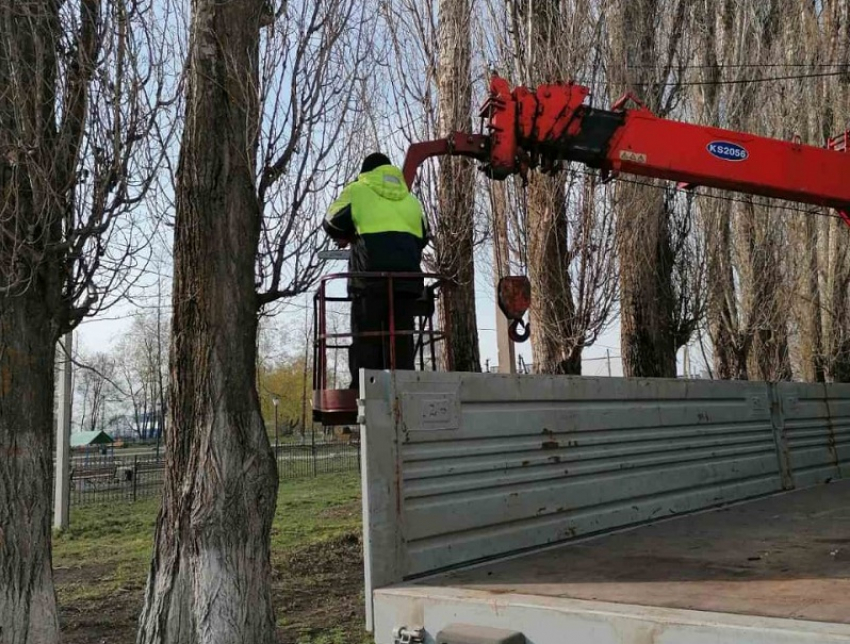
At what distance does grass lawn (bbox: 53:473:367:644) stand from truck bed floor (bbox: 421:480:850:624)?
4.51 m

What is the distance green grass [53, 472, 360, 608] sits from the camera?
32.4 ft

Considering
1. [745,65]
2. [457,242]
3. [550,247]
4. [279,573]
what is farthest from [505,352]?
[745,65]

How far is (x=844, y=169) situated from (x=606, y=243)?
2.85 m

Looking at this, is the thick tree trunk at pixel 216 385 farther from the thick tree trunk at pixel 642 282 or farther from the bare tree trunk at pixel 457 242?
the thick tree trunk at pixel 642 282

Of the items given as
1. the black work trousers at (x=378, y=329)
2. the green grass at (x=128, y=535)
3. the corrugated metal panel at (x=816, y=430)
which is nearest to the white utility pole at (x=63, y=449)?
the green grass at (x=128, y=535)

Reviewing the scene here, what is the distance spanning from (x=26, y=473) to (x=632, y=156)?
5397mm

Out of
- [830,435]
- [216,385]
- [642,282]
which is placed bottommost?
[830,435]

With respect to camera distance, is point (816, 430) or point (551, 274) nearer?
point (816, 430)

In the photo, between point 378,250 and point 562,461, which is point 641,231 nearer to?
point 378,250

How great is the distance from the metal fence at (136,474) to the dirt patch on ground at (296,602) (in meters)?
7.09

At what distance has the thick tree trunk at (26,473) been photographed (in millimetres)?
6086

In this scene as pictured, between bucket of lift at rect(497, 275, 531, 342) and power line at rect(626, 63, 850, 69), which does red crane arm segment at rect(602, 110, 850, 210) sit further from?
power line at rect(626, 63, 850, 69)

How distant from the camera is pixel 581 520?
310 centimetres

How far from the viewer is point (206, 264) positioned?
18.8ft
